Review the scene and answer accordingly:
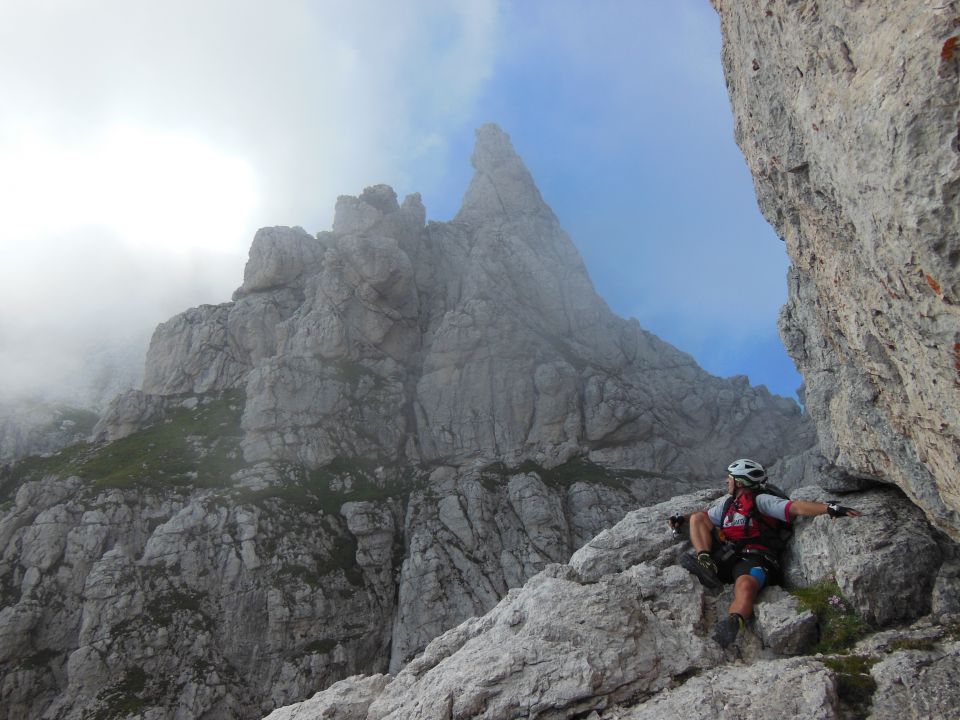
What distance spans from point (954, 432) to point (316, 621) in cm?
5847

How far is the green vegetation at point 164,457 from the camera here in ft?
220

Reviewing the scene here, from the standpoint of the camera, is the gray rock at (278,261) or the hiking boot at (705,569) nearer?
the hiking boot at (705,569)

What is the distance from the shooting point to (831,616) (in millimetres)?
11227

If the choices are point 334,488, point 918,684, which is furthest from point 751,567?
point 334,488

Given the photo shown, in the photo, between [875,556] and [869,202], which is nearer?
[869,202]

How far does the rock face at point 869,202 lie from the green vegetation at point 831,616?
2345 millimetres

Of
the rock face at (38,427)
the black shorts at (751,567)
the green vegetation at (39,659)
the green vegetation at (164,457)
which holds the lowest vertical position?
the black shorts at (751,567)

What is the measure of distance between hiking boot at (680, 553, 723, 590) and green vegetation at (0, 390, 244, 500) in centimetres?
6494

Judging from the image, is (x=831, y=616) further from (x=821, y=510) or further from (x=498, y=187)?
(x=498, y=187)

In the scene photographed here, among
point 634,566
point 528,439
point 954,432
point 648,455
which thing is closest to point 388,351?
point 528,439

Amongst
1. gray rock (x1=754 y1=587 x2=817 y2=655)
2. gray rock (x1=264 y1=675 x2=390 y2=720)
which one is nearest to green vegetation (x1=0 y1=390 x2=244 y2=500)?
gray rock (x1=264 y1=675 x2=390 y2=720)

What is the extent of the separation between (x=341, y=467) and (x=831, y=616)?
70812 millimetres

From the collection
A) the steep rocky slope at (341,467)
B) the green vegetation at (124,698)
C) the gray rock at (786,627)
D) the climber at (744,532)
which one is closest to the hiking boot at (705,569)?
the climber at (744,532)

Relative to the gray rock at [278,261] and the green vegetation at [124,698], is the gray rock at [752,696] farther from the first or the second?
the gray rock at [278,261]
